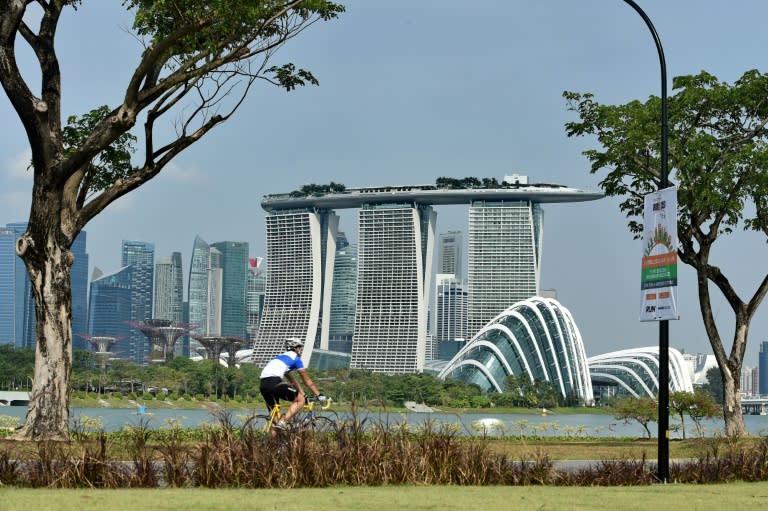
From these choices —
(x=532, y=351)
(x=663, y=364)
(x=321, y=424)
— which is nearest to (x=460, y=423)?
(x=321, y=424)

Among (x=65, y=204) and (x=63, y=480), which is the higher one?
(x=65, y=204)

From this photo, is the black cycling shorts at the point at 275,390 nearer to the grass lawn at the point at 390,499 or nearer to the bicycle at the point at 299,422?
the bicycle at the point at 299,422

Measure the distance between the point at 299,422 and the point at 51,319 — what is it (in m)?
9.26

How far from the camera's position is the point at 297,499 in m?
13.5

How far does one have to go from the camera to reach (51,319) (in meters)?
24.2

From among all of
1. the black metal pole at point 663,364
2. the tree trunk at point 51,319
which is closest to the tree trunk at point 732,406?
the black metal pole at point 663,364

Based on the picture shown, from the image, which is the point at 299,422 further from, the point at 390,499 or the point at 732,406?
the point at 732,406

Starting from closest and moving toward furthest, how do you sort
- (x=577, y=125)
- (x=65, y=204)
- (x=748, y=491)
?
(x=748, y=491), (x=65, y=204), (x=577, y=125)

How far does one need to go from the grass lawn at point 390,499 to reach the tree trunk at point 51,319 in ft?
32.4

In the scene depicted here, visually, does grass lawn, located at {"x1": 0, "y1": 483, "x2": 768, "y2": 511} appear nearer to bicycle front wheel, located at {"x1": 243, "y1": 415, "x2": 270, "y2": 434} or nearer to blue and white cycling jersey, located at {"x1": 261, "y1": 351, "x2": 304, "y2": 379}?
bicycle front wheel, located at {"x1": 243, "y1": 415, "x2": 270, "y2": 434}

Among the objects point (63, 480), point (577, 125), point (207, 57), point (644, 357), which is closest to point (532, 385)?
point (644, 357)

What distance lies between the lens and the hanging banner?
17.9 metres

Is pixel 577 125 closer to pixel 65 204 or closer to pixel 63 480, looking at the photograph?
pixel 65 204

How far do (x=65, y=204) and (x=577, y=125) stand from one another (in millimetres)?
19308
